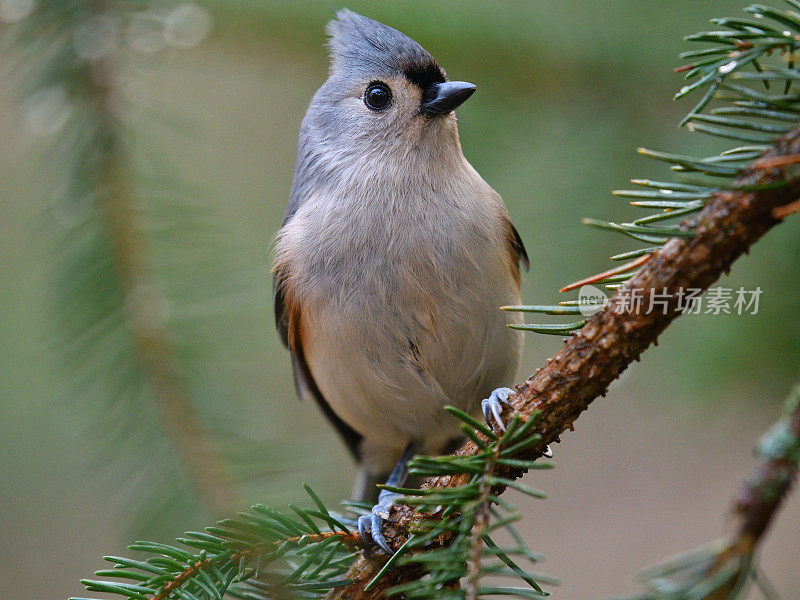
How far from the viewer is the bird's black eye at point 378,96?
1830mm

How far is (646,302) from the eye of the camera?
88cm

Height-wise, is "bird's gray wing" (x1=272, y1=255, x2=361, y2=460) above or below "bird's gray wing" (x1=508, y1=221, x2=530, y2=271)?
below

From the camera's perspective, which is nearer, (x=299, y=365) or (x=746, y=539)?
(x=746, y=539)

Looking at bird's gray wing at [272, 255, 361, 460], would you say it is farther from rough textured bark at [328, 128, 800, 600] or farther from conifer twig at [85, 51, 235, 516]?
rough textured bark at [328, 128, 800, 600]

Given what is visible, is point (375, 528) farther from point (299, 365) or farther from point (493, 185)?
point (493, 185)

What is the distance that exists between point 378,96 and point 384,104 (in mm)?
28

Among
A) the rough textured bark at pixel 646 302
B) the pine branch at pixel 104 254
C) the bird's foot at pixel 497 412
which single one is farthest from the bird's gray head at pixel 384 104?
the rough textured bark at pixel 646 302

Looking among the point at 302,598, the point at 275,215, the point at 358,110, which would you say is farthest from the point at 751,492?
the point at 275,215

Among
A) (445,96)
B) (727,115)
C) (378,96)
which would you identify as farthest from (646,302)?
(378,96)

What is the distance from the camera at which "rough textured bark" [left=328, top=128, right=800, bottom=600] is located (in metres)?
0.82

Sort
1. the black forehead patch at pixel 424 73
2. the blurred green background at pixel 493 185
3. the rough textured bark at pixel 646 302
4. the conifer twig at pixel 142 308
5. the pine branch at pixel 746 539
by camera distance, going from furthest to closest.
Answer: the black forehead patch at pixel 424 73, the blurred green background at pixel 493 185, the conifer twig at pixel 142 308, the rough textured bark at pixel 646 302, the pine branch at pixel 746 539

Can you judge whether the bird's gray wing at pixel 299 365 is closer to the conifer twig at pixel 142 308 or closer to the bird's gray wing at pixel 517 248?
the conifer twig at pixel 142 308

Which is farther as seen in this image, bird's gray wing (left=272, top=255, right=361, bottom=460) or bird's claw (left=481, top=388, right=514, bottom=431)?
bird's gray wing (left=272, top=255, right=361, bottom=460)

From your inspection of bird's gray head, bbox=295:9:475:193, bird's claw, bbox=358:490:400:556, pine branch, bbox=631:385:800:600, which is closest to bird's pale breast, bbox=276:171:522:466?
bird's gray head, bbox=295:9:475:193
